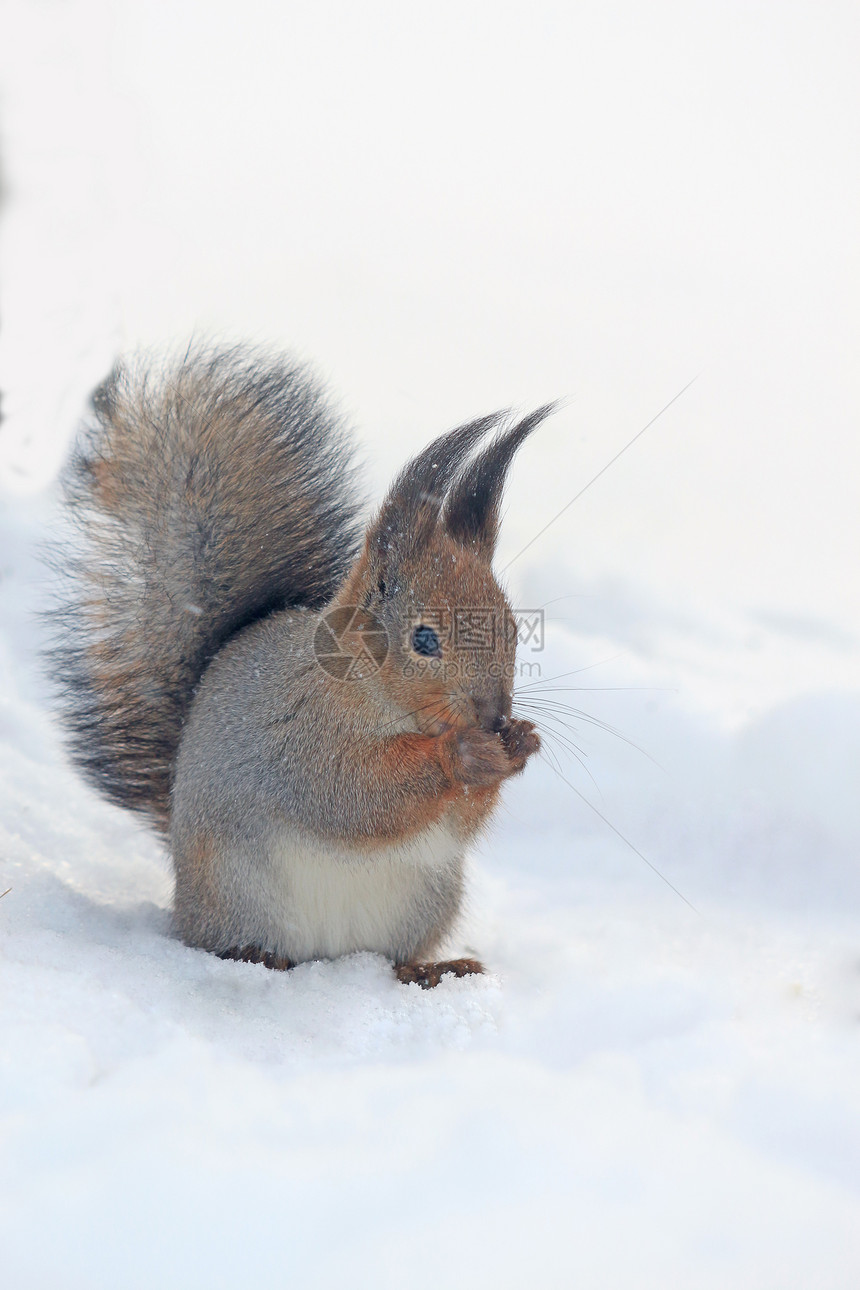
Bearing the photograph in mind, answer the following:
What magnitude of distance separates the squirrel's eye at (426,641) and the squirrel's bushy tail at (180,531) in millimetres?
462

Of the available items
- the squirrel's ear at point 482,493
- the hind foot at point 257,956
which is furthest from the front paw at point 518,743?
the hind foot at point 257,956

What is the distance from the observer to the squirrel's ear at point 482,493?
148cm

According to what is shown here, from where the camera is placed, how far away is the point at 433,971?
1.63 m

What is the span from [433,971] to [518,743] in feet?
1.52

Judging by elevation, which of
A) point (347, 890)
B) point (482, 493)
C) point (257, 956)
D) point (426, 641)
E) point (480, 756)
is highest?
point (482, 493)

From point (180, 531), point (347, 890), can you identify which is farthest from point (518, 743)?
point (180, 531)

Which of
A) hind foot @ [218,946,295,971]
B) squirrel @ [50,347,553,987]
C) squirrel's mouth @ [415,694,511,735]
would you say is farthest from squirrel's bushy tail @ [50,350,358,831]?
squirrel's mouth @ [415,694,511,735]

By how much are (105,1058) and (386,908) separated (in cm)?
59

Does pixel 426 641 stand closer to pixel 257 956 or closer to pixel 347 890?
pixel 347 890

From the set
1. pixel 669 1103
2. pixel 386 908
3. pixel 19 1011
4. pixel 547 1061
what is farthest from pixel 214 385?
pixel 669 1103

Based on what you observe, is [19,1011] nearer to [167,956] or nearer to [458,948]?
[167,956]

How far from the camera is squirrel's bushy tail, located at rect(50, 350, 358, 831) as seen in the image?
5.74 feet

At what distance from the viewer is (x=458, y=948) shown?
1.80m

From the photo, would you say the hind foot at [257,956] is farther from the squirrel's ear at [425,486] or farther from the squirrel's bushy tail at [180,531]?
the squirrel's ear at [425,486]
